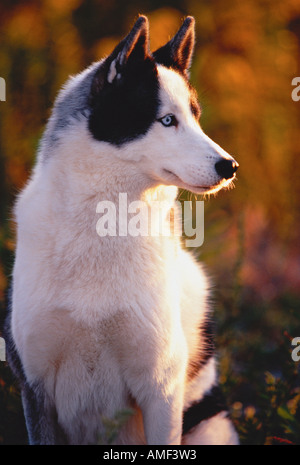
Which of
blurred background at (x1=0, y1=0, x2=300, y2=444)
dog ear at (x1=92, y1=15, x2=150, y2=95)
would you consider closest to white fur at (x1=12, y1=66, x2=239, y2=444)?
dog ear at (x1=92, y1=15, x2=150, y2=95)

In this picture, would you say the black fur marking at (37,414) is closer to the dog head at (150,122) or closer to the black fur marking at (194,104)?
the dog head at (150,122)

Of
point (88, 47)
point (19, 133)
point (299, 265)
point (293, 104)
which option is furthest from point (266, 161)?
point (19, 133)

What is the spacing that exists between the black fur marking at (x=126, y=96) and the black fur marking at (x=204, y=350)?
1.09 m

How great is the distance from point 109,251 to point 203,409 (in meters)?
0.98

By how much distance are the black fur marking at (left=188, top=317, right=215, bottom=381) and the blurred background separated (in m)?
0.48

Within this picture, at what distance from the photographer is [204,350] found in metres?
2.58

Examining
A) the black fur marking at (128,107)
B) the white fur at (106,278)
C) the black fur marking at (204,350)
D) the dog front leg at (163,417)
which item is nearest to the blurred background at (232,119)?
the black fur marking at (204,350)

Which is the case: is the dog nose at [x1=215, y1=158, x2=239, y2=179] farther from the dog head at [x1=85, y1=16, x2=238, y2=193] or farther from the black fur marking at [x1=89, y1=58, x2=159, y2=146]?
the black fur marking at [x1=89, y1=58, x2=159, y2=146]

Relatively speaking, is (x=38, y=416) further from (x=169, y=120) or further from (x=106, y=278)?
(x=169, y=120)

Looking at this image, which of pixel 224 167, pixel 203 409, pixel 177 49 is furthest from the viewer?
pixel 203 409

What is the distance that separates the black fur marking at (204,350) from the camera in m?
2.51

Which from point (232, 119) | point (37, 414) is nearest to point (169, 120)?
point (37, 414)

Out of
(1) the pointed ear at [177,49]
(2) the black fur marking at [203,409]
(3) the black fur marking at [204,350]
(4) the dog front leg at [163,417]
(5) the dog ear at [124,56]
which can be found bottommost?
(2) the black fur marking at [203,409]

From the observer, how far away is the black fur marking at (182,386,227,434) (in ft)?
8.22
